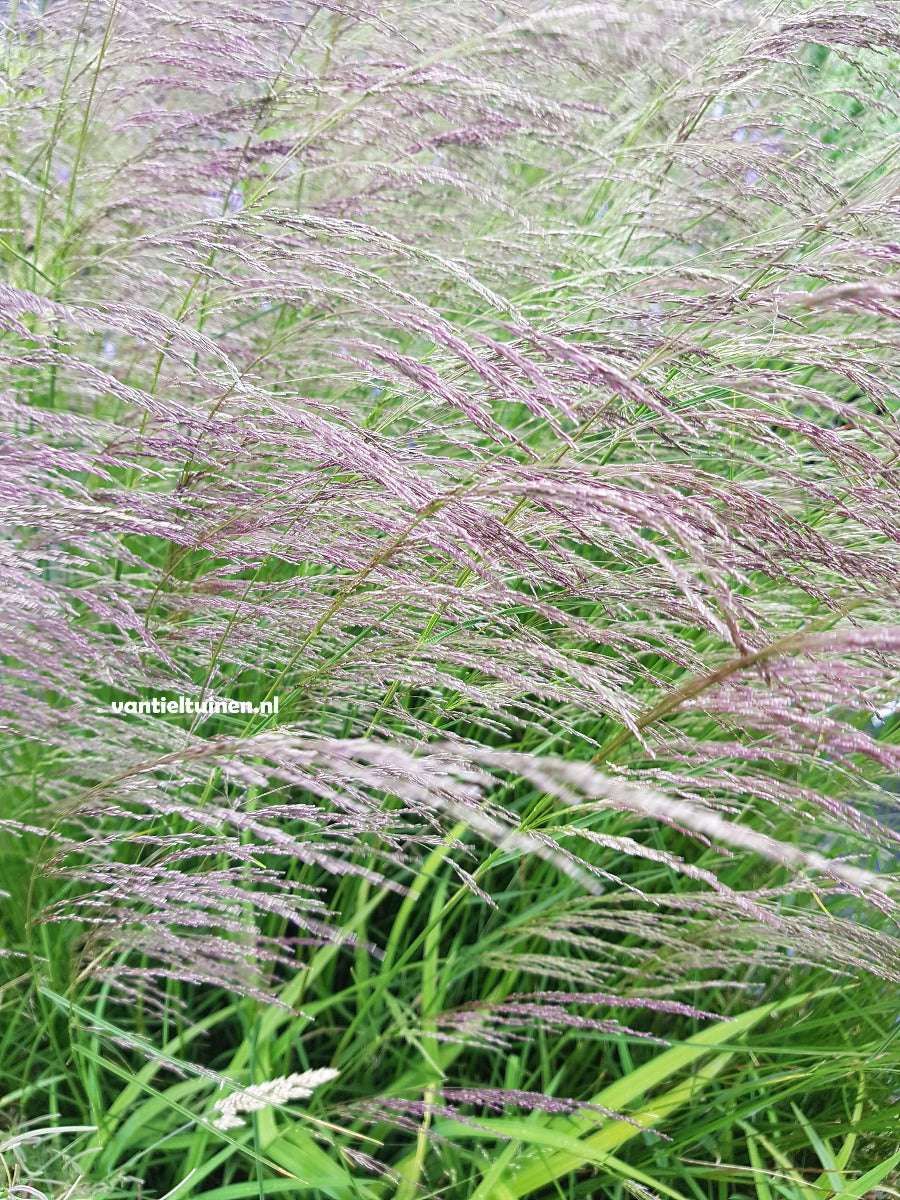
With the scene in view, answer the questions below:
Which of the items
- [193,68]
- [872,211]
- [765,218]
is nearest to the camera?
[872,211]

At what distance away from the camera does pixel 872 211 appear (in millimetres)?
936

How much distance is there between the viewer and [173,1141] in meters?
1.13

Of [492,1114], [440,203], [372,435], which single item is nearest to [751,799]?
[492,1114]

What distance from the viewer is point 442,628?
1.15 metres

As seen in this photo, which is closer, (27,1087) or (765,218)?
(27,1087)

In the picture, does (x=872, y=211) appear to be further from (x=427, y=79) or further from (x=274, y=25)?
(x=274, y=25)

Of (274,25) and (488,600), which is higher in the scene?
(274,25)

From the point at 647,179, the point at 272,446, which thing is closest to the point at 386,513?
the point at 272,446

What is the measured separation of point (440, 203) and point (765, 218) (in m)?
0.62

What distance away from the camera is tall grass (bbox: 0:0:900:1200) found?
89cm

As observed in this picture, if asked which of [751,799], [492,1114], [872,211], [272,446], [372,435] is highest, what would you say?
[872,211]

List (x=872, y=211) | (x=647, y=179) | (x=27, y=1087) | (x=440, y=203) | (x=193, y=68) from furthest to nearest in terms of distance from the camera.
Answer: (x=440, y=203) < (x=647, y=179) < (x=193, y=68) < (x=27, y=1087) < (x=872, y=211)

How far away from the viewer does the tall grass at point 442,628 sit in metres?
0.89

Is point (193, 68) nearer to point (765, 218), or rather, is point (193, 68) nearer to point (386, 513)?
point (386, 513)
